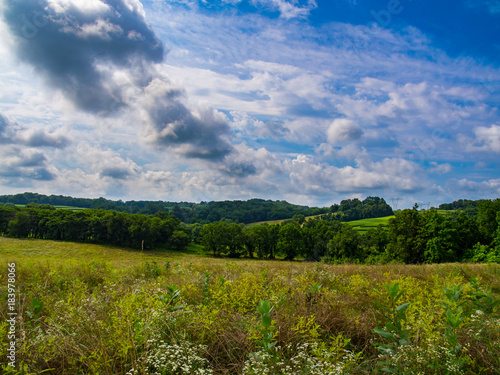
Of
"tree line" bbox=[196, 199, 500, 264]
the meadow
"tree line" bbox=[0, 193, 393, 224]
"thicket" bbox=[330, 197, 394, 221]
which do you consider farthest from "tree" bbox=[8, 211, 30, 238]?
"thicket" bbox=[330, 197, 394, 221]

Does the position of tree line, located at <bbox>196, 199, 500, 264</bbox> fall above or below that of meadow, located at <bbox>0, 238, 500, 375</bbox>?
below

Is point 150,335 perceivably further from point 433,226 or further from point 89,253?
point 89,253

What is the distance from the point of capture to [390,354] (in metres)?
3.26

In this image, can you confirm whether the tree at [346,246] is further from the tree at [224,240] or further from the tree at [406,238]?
the tree at [224,240]

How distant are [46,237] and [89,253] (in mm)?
32625

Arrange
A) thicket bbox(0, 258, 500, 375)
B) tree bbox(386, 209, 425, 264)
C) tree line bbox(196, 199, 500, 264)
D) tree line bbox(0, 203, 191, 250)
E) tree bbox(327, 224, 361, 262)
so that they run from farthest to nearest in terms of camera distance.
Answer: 1. tree line bbox(0, 203, 191, 250)
2. tree bbox(327, 224, 361, 262)
3. tree bbox(386, 209, 425, 264)
4. tree line bbox(196, 199, 500, 264)
5. thicket bbox(0, 258, 500, 375)

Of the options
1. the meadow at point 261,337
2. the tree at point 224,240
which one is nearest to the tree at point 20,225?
the tree at point 224,240

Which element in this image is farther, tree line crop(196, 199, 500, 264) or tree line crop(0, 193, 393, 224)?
tree line crop(0, 193, 393, 224)

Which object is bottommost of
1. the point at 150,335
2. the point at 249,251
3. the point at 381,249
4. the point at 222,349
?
the point at 249,251

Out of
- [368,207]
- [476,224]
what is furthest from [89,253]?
[368,207]

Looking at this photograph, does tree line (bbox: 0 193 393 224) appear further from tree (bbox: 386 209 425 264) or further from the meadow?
the meadow

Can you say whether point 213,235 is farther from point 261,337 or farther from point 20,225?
point 261,337

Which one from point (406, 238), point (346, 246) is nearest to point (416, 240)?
point (406, 238)

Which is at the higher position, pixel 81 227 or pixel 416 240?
pixel 416 240
